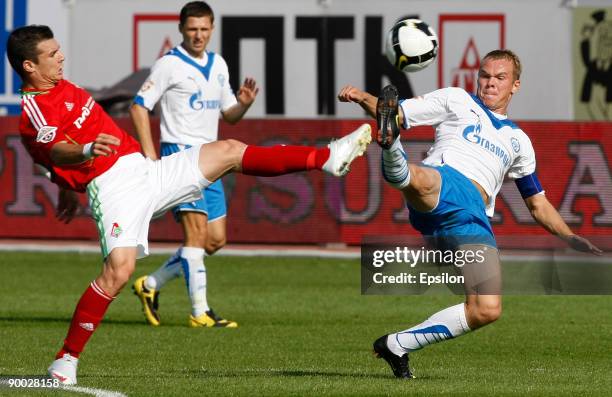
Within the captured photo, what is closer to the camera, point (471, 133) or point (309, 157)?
point (309, 157)

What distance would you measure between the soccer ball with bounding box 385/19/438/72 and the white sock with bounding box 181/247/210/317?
3731 mm

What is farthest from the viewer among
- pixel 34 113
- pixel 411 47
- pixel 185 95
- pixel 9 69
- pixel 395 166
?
pixel 9 69

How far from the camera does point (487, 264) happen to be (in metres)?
8.99

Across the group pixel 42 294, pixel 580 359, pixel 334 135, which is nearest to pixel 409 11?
pixel 334 135

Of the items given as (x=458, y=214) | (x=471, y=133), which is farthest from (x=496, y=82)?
(x=458, y=214)

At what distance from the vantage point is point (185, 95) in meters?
13.2

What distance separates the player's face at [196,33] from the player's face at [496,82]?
13.1ft

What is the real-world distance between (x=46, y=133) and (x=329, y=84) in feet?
51.3

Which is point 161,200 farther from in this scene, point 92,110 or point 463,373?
point 463,373

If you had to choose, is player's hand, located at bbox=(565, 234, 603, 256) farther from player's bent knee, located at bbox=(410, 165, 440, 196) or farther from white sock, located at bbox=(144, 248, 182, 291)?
white sock, located at bbox=(144, 248, 182, 291)

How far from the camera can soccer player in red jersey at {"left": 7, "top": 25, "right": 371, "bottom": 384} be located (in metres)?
8.92

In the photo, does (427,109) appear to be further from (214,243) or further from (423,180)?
(214,243)

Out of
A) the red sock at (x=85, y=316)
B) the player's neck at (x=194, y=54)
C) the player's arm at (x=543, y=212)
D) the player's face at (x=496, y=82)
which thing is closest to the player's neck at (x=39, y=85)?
the red sock at (x=85, y=316)

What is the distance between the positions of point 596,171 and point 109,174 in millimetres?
12149
